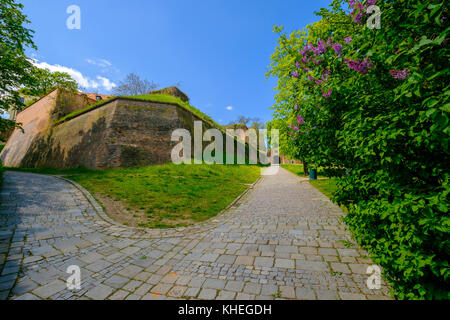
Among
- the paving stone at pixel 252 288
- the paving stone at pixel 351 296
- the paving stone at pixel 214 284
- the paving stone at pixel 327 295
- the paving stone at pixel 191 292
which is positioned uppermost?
the paving stone at pixel 351 296

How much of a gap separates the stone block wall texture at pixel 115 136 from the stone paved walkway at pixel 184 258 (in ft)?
30.2

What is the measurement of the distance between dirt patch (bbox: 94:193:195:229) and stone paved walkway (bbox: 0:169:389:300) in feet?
1.24

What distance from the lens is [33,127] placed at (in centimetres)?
2378

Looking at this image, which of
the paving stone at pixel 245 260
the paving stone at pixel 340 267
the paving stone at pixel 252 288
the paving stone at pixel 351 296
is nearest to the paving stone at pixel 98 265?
the paving stone at pixel 245 260

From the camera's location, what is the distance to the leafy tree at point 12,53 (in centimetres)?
991

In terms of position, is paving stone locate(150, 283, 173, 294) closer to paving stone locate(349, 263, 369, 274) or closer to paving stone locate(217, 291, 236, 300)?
paving stone locate(217, 291, 236, 300)

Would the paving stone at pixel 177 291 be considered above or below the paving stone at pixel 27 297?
above

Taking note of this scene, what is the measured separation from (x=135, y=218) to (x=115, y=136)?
1190 centimetres

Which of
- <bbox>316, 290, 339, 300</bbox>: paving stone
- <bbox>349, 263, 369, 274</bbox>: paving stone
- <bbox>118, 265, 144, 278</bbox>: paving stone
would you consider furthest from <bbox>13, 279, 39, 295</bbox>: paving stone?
<bbox>349, 263, 369, 274</bbox>: paving stone

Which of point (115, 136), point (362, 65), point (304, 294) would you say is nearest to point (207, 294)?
point (304, 294)

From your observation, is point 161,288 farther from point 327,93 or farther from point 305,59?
point 305,59

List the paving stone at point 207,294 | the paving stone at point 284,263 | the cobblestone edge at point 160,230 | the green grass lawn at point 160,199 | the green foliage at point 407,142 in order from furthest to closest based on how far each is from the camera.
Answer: the green grass lawn at point 160,199, the cobblestone edge at point 160,230, the paving stone at point 284,263, the paving stone at point 207,294, the green foliage at point 407,142

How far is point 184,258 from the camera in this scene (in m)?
3.52

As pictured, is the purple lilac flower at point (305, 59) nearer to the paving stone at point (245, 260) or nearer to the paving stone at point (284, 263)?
the paving stone at point (284, 263)
